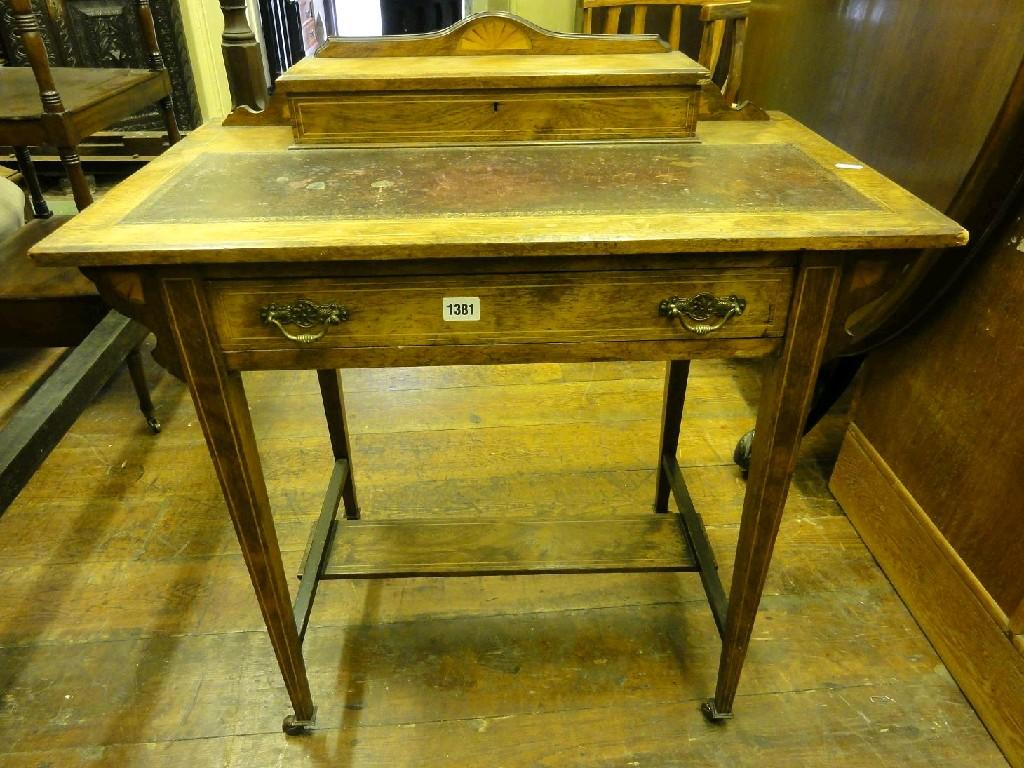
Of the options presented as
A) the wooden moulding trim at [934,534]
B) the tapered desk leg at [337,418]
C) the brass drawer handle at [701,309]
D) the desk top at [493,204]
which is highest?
the desk top at [493,204]

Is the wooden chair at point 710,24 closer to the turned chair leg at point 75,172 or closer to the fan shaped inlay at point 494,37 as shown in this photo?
the fan shaped inlay at point 494,37

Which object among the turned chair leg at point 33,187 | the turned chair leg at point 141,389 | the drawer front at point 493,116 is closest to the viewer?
the drawer front at point 493,116

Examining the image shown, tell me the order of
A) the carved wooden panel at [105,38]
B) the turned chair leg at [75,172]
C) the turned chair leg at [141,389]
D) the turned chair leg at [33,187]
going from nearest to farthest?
1. the turned chair leg at [75,172]
2. the turned chair leg at [141,389]
3. the turned chair leg at [33,187]
4. the carved wooden panel at [105,38]

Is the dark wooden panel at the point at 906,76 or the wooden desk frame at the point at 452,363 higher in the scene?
the dark wooden panel at the point at 906,76

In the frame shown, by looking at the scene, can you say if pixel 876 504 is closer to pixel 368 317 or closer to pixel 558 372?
pixel 558 372

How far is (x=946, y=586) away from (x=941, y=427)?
0.30 m

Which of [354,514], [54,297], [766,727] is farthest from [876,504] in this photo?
[54,297]

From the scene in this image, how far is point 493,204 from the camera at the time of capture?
91 centimetres

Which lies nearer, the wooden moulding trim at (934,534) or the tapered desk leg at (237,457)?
the tapered desk leg at (237,457)

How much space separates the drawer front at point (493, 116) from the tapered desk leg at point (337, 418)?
0.52 m

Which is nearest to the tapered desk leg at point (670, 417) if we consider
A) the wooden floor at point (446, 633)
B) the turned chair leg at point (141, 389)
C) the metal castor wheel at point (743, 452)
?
the wooden floor at point (446, 633)

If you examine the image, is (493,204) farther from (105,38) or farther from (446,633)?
(105,38)

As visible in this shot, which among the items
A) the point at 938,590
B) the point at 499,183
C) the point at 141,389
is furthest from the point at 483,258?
the point at 141,389

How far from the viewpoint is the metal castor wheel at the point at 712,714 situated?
131cm
